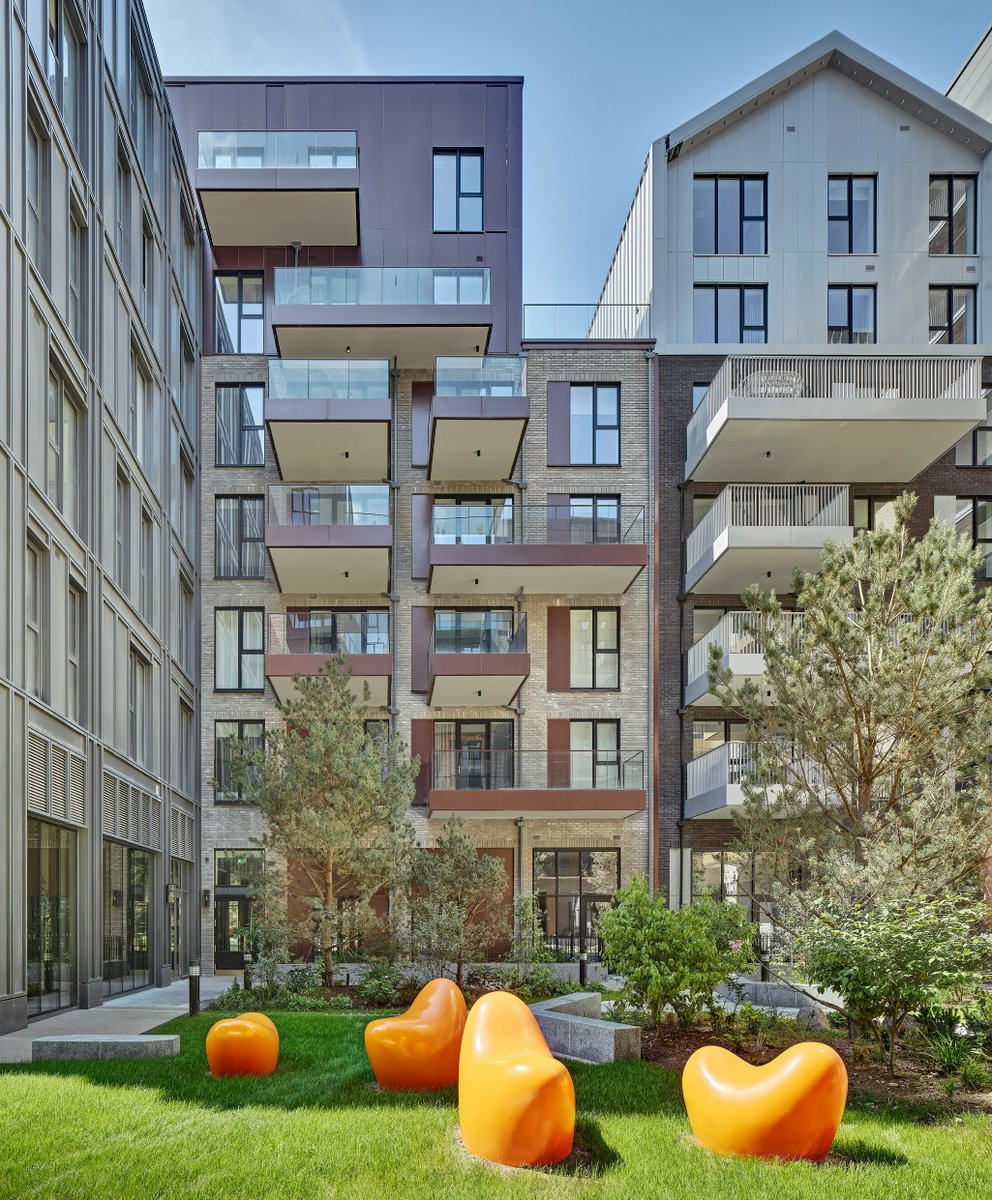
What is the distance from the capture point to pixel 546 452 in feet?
109

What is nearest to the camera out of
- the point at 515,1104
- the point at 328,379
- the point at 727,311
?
the point at 515,1104

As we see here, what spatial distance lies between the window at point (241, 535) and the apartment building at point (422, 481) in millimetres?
64

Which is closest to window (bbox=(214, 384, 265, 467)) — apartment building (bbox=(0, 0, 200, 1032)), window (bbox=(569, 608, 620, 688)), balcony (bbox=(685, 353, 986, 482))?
apartment building (bbox=(0, 0, 200, 1032))

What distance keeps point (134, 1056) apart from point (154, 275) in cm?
2020

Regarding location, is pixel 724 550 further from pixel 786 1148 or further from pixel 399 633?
pixel 786 1148

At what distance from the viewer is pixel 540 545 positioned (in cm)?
3125

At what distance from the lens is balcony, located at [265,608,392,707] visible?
30172mm

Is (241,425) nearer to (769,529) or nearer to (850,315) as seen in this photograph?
(769,529)

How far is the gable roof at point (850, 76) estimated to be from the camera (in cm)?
3266

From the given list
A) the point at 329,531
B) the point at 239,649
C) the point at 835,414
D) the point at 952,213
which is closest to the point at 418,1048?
the point at 329,531

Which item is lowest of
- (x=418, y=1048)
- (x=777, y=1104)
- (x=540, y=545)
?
(x=418, y=1048)

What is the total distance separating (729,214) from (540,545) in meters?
11.2

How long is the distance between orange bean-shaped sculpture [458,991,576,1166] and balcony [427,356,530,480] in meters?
23.8

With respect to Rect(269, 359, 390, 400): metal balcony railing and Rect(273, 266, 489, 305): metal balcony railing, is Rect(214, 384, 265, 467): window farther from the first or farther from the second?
Rect(273, 266, 489, 305): metal balcony railing
